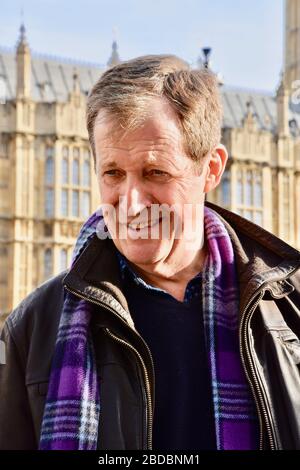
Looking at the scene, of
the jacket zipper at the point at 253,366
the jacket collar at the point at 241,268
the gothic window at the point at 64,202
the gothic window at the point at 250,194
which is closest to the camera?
the jacket zipper at the point at 253,366

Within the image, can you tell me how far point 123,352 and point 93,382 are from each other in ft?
0.29

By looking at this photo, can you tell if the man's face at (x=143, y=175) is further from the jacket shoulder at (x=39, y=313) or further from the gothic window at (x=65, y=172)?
the gothic window at (x=65, y=172)

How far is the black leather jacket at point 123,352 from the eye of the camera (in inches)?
89.8

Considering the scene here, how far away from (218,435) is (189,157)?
0.54 m

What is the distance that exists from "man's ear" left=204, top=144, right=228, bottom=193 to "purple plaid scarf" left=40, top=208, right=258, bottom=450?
0.18 meters

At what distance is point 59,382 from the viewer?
90.5 inches

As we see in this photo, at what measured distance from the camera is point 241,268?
98.3 inches

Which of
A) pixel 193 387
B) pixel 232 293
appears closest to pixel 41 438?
pixel 193 387

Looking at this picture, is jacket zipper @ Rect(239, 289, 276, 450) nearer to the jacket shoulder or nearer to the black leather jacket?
the black leather jacket

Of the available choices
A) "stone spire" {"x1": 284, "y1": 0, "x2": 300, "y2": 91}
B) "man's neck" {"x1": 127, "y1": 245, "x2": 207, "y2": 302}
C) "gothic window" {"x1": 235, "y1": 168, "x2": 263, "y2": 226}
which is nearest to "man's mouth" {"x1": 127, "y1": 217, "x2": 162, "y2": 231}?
"man's neck" {"x1": 127, "y1": 245, "x2": 207, "y2": 302}

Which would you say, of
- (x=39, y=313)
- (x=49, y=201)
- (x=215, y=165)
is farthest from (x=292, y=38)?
(x=39, y=313)

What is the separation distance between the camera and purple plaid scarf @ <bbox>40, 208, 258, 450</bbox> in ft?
7.45

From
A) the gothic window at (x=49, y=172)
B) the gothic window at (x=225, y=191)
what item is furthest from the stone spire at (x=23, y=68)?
the gothic window at (x=225, y=191)

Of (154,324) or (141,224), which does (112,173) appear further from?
(154,324)
